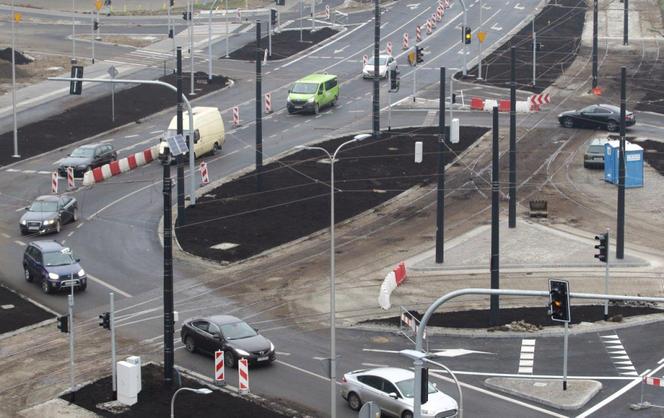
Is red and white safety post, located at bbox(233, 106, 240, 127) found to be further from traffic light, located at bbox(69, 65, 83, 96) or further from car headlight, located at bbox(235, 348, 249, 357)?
car headlight, located at bbox(235, 348, 249, 357)

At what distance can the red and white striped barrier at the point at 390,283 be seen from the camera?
2227 inches

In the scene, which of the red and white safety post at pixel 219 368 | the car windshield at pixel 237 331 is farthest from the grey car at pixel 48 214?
the red and white safety post at pixel 219 368

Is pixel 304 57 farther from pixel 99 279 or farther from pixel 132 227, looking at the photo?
pixel 99 279

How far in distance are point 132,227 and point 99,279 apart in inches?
329

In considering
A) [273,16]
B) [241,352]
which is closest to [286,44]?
[273,16]

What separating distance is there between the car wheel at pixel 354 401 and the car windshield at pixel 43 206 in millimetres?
26586

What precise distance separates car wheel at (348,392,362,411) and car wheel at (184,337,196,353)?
25.9 ft

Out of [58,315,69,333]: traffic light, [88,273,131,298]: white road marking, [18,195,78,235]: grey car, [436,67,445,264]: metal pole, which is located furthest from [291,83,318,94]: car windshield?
[58,315,69,333]: traffic light

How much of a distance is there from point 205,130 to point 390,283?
24411 millimetres

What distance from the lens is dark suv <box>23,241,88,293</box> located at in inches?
2239

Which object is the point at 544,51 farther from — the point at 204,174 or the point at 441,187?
the point at 441,187

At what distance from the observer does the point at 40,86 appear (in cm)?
10088

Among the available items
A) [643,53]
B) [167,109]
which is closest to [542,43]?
[643,53]

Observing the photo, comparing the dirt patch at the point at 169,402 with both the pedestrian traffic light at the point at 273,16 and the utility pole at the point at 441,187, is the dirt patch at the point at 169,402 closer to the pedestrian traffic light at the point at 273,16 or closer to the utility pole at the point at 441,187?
the utility pole at the point at 441,187
